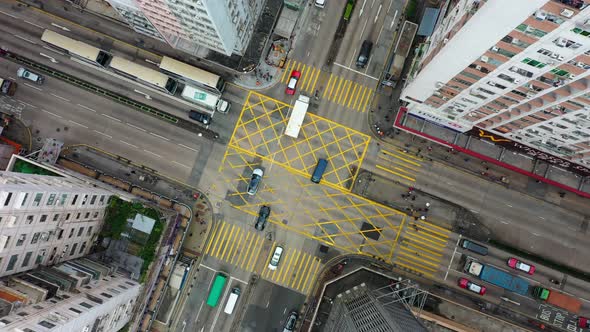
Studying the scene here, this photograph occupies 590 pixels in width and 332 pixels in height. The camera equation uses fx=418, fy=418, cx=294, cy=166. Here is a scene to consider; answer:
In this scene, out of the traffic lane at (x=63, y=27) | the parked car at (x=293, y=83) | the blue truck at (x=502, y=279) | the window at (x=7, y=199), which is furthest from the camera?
the traffic lane at (x=63, y=27)

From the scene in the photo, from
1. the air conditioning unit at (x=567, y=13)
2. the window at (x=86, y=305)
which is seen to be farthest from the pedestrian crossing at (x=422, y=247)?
the window at (x=86, y=305)

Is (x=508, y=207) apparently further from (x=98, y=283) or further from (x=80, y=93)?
(x=80, y=93)

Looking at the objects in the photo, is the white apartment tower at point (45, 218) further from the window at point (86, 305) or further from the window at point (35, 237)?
the window at point (86, 305)

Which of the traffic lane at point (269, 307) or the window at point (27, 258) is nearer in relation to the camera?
the window at point (27, 258)

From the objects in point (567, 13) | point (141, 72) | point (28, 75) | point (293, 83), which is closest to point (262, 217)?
point (293, 83)

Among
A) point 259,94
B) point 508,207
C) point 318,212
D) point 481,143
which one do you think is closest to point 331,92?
point 259,94

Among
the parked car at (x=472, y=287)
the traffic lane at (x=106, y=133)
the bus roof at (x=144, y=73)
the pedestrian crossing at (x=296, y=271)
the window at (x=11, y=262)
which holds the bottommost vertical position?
the window at (x=11, y=262)

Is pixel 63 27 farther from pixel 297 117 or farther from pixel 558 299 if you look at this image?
pixel 558 299
